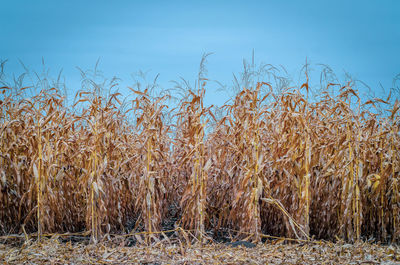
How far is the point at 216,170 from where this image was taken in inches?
195

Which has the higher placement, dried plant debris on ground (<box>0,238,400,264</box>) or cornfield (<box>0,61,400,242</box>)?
cornfield (<box>0,61,400,242</box>)

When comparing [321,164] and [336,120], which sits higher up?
[336,120]

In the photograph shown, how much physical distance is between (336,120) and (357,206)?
1.07 meters

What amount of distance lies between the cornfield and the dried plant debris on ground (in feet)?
0.61

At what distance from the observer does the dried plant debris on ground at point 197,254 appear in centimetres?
389

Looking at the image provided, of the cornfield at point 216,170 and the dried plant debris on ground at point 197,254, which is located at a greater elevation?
the cornfield at point 216,170

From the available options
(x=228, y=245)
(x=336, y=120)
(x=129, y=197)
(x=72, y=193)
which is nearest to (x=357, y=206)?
(x=336, y=120)

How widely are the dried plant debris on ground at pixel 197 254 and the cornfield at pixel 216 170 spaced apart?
0.19 metres

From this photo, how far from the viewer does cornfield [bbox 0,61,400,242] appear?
440 cm

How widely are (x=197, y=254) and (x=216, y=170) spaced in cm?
124

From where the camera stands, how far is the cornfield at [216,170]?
14.4 feet

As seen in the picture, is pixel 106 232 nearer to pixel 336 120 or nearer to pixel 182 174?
pixel 182 174

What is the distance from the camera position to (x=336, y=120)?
4902 mm

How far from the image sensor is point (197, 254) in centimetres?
401
